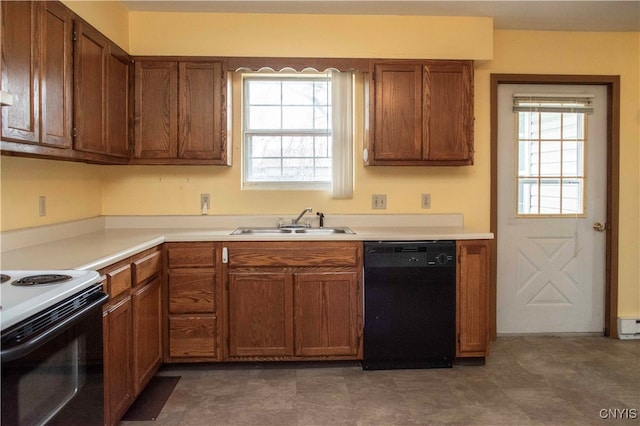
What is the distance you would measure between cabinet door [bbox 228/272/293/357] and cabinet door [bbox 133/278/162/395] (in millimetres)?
440

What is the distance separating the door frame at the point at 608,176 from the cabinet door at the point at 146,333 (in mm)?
2501

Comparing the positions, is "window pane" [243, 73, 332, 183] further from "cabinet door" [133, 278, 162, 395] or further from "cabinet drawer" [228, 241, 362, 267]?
"cabinet door" [133, 278, 162, 395]

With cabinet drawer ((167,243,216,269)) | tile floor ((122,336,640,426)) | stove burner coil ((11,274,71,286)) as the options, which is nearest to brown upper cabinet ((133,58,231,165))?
cabinet drawer ((167,243,216,269))

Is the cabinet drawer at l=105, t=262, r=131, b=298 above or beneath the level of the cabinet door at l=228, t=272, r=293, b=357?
above

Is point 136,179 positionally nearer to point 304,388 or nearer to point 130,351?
point 130,351

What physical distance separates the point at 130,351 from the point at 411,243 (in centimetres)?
175

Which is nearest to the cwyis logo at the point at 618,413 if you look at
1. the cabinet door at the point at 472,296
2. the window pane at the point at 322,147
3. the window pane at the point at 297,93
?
the cabinet door at the point at 472,296

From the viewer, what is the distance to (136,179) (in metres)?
3.36

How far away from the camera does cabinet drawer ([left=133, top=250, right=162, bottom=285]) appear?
7.70 feet

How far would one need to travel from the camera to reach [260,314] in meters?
2.86

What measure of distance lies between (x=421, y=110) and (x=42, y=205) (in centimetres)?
249

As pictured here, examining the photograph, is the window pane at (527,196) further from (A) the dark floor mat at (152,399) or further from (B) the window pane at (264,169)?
(A) the dark floor mat at (152,399)

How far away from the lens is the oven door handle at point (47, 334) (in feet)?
3.77

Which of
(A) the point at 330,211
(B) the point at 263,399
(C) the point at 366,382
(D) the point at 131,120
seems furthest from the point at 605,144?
(D) the point at 131,120
